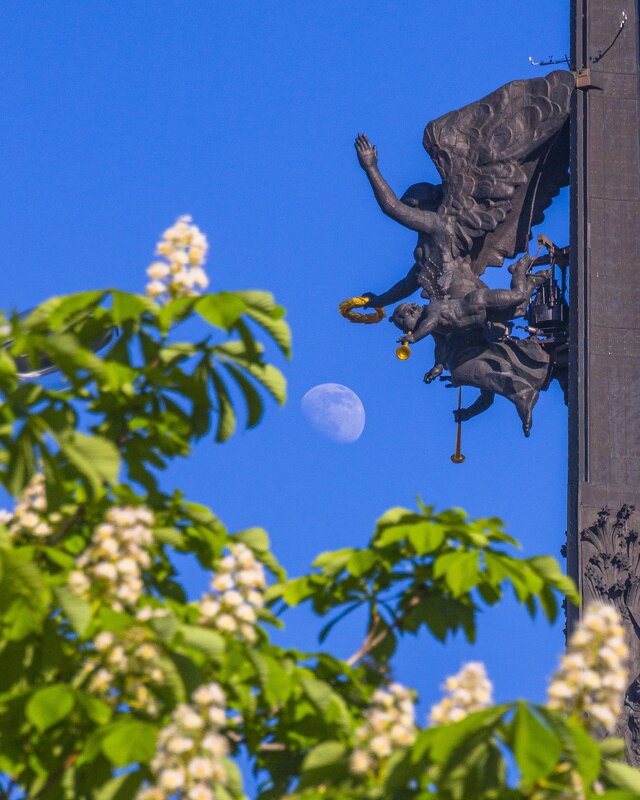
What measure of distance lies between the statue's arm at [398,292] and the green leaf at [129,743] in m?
19.5

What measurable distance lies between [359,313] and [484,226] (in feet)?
8.27

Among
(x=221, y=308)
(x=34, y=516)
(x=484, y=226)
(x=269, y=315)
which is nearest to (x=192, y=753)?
(x=221, y=308)

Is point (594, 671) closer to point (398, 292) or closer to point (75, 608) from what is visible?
point (75, 608)

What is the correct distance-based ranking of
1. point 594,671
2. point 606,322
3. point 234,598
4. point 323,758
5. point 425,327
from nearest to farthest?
point 594,671 → point 323,758 → point 234,598 → point 606,322 → point 425,327

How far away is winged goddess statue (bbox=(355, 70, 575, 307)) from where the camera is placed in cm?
2597

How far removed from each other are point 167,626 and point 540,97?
19.6m

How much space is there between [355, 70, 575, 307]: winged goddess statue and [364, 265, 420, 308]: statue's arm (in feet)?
0.05

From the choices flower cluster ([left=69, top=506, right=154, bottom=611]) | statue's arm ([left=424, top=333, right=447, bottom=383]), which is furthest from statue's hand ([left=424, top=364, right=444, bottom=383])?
flower cluster ([left=69, top=506, right=154, bottom=611])

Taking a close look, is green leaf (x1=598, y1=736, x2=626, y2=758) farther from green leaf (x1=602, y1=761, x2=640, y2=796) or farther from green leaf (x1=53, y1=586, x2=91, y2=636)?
green leaf (x1=53, y1=586, x2=91, y2=636)

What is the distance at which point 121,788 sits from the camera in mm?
7336

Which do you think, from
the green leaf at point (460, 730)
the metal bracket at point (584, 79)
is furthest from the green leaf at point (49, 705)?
the metal bracket at point (584, 79)

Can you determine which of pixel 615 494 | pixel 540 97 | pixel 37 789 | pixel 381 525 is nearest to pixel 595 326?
pixel 615 494

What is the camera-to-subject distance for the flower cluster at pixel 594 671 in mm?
6887

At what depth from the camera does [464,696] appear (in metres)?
7.16
